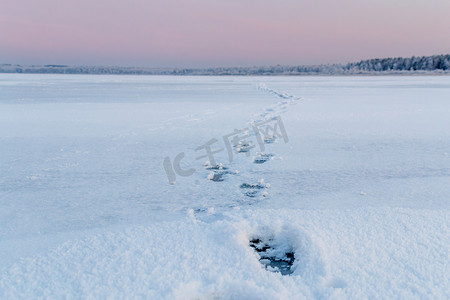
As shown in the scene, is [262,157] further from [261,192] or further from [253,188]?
[261,192]

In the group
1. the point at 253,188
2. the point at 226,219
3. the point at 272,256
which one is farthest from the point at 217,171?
the point at 272,256

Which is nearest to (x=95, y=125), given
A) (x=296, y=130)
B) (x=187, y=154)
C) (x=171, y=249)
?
(x=187, y=154)

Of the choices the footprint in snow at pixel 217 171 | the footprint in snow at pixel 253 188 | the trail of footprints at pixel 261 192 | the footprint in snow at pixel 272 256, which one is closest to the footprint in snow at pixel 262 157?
the trail of footprints at pixel 261 192

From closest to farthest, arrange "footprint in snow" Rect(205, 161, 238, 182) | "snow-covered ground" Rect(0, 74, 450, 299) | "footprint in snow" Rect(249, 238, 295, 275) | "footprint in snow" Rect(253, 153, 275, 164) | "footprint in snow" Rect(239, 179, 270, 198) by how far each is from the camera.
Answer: "snow-covered ground" Rect(0, 74, 450, 299) < "footprint in snow" Rect(249, 238, 295, 275) < "footprint in snow" Rect(239, 179, 270, 198) < "footprint in snow" Rect(205, 161, 238, 182) < "footprint in snow" Rect(253, 153, 275, 164)

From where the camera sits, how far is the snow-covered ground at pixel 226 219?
6.14ft

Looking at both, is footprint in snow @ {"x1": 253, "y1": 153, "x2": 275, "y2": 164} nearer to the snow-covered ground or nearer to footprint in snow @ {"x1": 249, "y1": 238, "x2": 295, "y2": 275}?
the snow-covered ground

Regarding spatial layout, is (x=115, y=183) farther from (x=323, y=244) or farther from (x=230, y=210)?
(x=323, y=244)

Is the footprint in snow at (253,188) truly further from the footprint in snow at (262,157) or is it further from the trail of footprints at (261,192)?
the footprint in snow at (262,157)

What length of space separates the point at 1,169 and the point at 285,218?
10.2 ft

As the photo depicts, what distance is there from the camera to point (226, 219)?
263 centimetres

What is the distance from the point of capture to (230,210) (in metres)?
2.87

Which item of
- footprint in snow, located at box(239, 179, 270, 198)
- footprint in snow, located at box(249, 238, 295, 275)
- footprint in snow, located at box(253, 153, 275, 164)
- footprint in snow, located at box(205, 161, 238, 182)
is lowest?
footprint in snow, located at box(253, 153, 275, 164)

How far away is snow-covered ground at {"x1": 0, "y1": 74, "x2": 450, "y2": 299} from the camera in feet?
6.14

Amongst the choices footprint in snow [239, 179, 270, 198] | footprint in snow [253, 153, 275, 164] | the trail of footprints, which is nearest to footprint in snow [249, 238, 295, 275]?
the trail of footprints
